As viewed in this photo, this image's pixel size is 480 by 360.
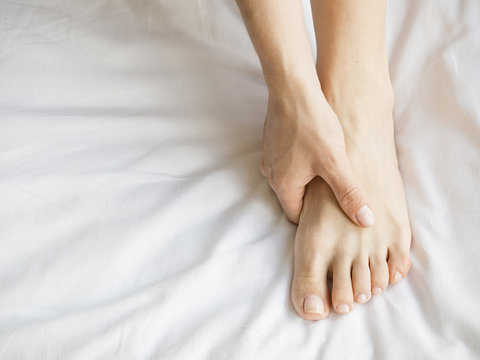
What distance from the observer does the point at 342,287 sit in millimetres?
673

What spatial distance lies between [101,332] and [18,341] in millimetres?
85

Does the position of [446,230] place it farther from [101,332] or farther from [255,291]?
[101,332]

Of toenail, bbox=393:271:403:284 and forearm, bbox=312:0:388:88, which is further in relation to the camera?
forearm, bbox=312:0:388:88

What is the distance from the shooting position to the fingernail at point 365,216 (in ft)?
2.33

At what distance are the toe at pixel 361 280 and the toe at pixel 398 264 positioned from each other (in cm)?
3

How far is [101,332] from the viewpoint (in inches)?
23.7

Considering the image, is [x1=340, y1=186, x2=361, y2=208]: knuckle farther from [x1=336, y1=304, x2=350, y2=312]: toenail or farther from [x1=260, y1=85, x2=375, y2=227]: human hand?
[x1=336, y1=304, x2=350, y2=312]: toenail

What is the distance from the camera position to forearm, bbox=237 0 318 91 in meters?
0.73

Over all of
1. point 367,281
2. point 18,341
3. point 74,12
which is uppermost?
point 74,12

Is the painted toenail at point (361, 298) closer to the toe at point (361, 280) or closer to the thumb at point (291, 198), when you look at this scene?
the toe at point (361, 280)

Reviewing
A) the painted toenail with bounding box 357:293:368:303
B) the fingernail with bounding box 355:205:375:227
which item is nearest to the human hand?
the fingernail with bounding box 355:205:375:227

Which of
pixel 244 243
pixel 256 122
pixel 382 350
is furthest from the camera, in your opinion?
pixel 256 122

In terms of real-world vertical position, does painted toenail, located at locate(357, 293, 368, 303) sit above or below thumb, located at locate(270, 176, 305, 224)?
below

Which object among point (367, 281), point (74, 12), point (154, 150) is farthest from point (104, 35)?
point (367, 281)
